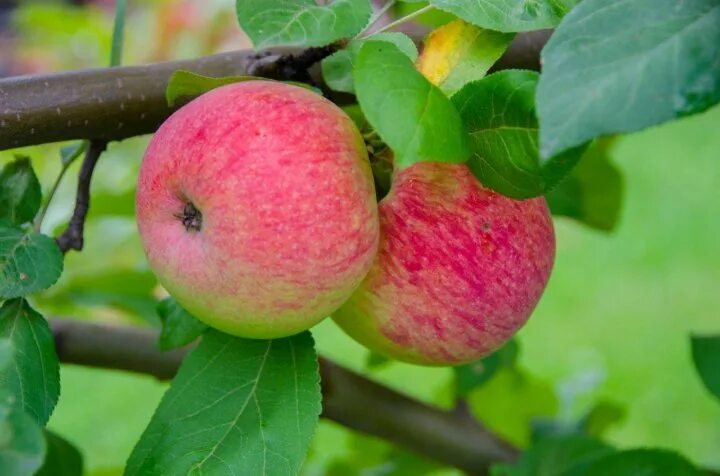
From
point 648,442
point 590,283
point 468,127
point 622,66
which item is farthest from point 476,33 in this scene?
point 590,283

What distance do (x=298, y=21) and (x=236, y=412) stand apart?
1.01 feet

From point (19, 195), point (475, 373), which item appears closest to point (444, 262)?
point (19, 195)

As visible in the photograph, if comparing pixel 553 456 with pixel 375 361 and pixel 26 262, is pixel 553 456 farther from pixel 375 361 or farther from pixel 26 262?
pixel 26 262

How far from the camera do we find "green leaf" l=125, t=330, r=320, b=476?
0.73 metres

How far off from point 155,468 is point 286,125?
0.92 ft

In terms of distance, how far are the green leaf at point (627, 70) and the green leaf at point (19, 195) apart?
0.48 metres

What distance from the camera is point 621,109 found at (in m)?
0.52

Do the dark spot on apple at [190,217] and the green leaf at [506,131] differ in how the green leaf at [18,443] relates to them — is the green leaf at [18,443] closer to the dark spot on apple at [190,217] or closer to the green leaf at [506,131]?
the dark spot on apple at [190,217]

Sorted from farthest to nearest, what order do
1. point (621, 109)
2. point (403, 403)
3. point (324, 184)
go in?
point (403, 403) < point (324, 184) < point (621, 109)

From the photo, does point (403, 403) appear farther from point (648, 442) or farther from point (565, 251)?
point (565, 251)

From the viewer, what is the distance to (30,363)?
0.75 meters

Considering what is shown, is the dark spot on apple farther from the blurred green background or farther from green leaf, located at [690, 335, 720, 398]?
the blurred green background

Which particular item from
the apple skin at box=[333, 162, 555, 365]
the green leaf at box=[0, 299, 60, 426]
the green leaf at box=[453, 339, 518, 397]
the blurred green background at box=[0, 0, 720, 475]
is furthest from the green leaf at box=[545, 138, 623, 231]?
the blurred green background at box=[0, 0, 720, 475]

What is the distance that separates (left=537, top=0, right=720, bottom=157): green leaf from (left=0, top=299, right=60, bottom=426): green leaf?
0.42m
